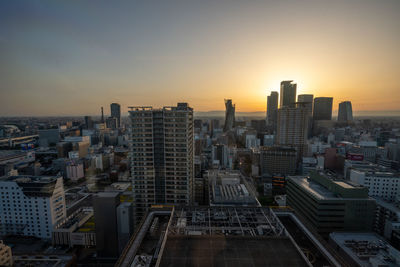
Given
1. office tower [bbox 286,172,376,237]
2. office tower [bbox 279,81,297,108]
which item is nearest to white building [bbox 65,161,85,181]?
office tower [bbox 286,172,376,237]

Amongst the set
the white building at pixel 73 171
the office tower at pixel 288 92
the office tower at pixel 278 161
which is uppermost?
the office tower at pixel 288 92

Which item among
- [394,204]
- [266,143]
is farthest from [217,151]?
[394,204]

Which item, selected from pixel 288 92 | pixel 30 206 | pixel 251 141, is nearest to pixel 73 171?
pixel 30 206

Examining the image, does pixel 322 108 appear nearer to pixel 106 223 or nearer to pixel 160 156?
pixel 160 156

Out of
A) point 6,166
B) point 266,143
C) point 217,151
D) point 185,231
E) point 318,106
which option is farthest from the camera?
point 318,106

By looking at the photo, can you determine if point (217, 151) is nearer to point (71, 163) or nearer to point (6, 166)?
point (71, 163)

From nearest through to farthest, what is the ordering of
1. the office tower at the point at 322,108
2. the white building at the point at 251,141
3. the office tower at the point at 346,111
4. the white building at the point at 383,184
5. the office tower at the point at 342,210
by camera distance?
the office tower at the point at 342,210 → the white building at the point at 383,184 → the white building at the point at 251,141 → the office tower at the point at 322,108 → the office tower at the point at 346,111

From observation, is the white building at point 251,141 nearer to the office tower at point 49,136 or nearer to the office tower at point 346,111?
the office tower at point 49,136

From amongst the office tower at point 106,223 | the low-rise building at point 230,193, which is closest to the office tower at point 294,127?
the low-rise building at point 230,193
